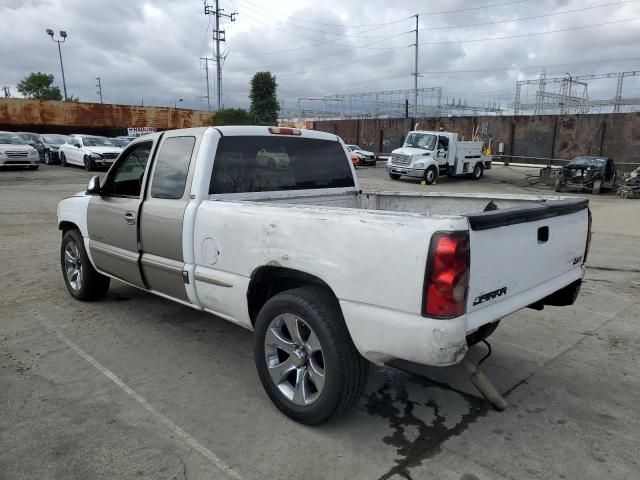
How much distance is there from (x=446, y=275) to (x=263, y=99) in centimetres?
4674

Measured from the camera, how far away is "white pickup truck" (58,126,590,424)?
2.44 m

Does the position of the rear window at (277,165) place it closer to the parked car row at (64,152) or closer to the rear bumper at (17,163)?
the parked car row at (64,152)

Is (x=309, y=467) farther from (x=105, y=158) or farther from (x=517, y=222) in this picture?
(x=105, y=158)

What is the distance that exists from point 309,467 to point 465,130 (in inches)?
1394

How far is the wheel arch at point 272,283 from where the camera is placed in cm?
296

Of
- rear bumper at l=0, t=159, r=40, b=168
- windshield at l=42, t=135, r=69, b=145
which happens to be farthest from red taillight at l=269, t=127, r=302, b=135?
windshield at l=42, t=135, r=69, b=145

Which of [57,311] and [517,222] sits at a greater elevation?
[517,222]

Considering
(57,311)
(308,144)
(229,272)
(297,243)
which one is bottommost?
(57,311)

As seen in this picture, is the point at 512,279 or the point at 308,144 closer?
the point at 512,279

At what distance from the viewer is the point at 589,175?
19.8 meters

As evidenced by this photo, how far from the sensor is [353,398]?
285 centimetres

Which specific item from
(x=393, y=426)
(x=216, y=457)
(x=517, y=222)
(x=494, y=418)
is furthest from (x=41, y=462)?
Result: (x=517, y=222)

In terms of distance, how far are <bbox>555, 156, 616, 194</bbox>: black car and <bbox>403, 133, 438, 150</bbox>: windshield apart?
6047 millimetres

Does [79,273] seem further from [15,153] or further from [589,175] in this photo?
[589,175]
